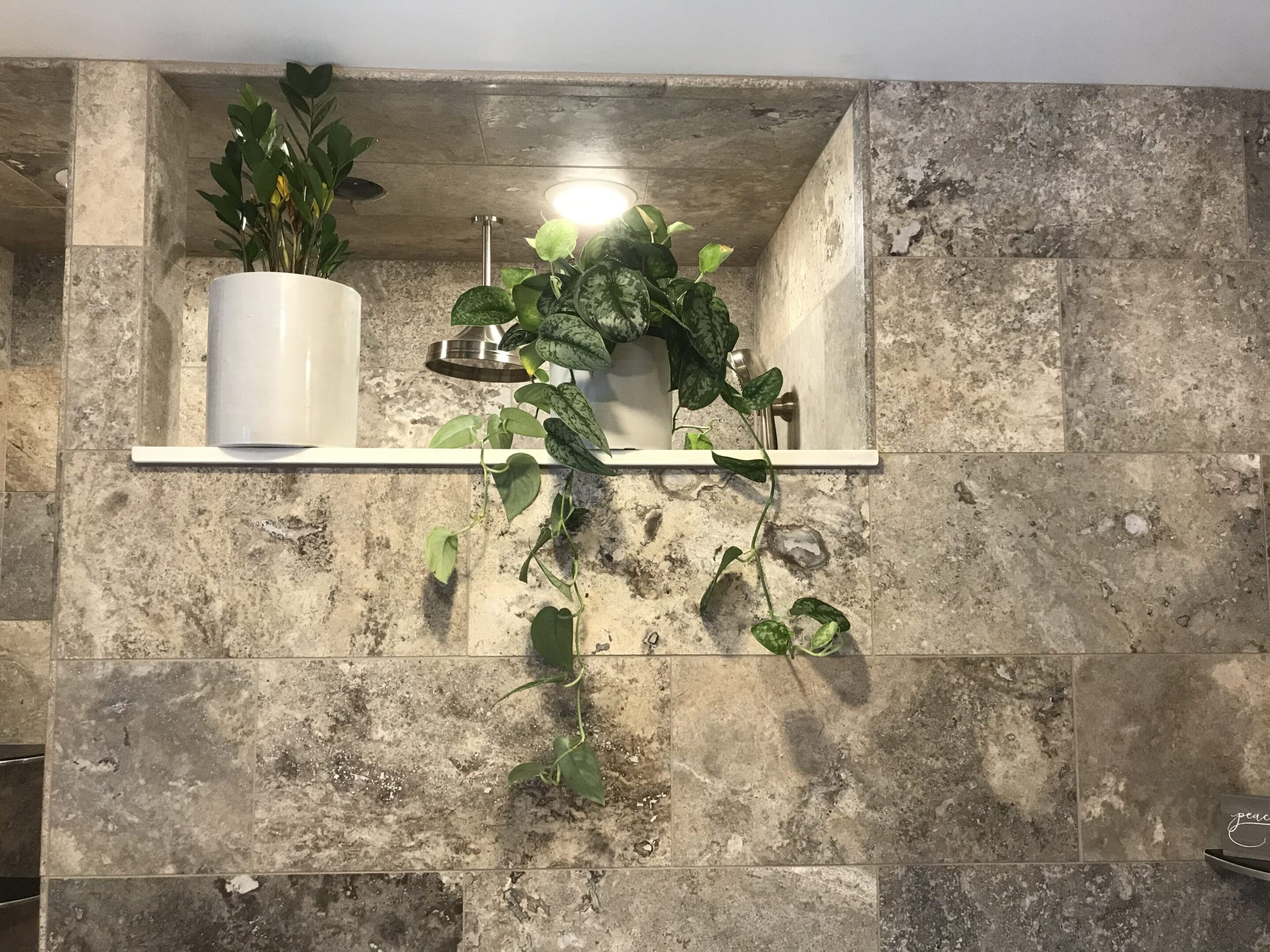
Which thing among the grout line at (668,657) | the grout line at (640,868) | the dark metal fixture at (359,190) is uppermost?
the dark metal fixture at (359,190)

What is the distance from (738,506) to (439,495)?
0.44 m

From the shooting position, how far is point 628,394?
1.35 m

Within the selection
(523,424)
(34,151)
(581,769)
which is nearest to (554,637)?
(581,769)

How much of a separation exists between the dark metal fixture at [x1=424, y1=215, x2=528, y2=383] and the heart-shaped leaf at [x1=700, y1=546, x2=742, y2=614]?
2.35 feet

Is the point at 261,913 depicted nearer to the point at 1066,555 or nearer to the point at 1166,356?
the point at 1066,555

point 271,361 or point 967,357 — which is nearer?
point 271,361

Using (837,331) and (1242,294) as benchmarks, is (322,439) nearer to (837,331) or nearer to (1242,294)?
(837,331)

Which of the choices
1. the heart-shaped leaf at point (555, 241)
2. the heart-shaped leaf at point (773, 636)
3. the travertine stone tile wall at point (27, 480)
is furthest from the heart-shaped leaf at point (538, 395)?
the travertine stone tile wall at point (27, 480)

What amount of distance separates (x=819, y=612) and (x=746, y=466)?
23 cm

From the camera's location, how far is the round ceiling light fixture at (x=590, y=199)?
181 cm

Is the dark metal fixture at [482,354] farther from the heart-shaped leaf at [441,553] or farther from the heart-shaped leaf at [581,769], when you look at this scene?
the heart-shaped leaf at [581,769]

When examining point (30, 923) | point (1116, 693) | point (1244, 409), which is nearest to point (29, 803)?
point (30, 923)

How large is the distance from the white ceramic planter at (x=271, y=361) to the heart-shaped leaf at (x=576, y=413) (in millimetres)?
341

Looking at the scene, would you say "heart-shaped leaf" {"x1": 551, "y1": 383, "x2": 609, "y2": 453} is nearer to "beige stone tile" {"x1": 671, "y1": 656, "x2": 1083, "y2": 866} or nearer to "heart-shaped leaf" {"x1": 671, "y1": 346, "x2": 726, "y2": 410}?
"heart-shaped leaf" {"x1": 671, "y1": 346, "x2": 726, "y2": 410}
